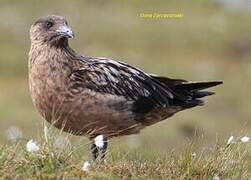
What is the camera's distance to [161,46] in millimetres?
27203

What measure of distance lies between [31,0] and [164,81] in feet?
71.2

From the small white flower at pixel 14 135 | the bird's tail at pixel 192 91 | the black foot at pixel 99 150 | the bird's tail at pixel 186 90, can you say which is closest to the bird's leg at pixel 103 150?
the black foot at pixel 99 150

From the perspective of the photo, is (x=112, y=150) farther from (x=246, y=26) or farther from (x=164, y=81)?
(x=246, y=26)

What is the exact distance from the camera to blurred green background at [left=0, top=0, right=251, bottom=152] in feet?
63.5

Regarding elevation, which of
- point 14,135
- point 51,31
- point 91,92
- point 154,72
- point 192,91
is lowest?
point 154,72

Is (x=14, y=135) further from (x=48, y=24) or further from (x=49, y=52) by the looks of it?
(x=48, y=24)

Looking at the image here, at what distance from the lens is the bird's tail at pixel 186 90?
29.9 ft

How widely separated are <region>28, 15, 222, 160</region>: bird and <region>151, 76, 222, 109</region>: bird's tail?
0.03 ft

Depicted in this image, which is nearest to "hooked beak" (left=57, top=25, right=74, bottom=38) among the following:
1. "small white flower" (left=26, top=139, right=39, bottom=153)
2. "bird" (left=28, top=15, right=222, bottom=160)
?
"bird" (left=28, top=15, right=222, bottom=160)

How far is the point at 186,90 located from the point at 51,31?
1.64 metres

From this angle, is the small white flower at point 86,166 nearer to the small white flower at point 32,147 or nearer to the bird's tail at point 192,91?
the small white flower at point 32,147

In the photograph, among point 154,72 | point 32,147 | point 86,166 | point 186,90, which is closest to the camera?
point 86,166

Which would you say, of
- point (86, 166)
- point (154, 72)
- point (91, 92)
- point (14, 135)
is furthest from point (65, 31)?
point (154, 72)

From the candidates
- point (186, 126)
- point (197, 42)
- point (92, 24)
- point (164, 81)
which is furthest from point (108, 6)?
point (164, 81)
